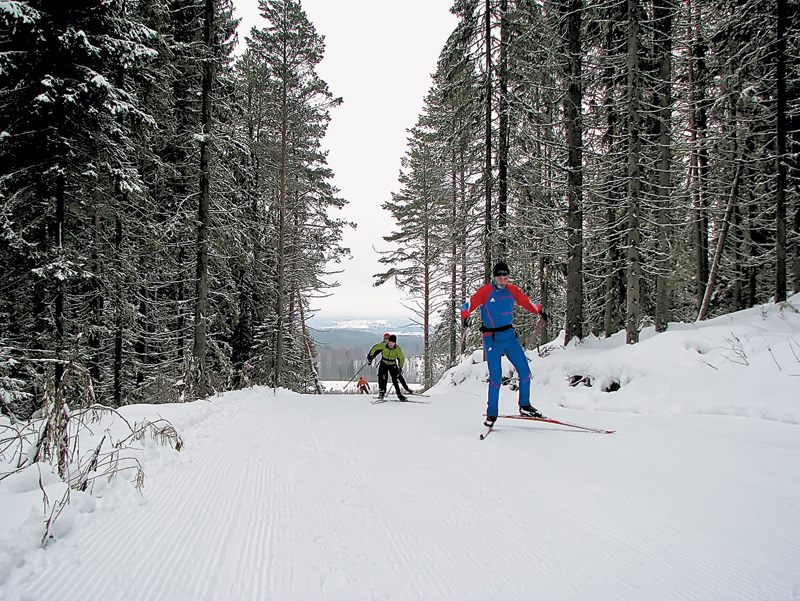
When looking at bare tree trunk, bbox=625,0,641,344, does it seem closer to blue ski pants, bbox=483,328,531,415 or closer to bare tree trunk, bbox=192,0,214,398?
blue ski pants, bbox=483,328,531,415

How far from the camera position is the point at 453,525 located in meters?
2.43

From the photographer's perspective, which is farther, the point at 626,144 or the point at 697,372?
the point at 626,144

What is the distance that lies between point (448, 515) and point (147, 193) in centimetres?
1554

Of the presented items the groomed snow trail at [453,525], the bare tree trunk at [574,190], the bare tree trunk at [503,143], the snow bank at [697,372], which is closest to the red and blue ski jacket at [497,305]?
the groomed snow trail at [453,525]

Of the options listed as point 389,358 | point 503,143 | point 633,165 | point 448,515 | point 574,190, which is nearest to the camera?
point 448,515

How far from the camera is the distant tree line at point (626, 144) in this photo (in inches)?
360

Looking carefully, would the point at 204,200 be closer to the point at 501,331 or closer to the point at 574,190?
the point at 501,331

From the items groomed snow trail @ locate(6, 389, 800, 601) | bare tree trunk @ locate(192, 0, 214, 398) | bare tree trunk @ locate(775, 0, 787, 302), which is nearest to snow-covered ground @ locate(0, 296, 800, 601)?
groomed snow trail @ locate(6, 389, 800, 601)

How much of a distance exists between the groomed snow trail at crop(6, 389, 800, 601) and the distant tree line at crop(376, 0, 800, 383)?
236 inches

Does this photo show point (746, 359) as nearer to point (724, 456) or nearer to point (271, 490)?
point (724, 456)

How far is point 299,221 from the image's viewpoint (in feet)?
72.2

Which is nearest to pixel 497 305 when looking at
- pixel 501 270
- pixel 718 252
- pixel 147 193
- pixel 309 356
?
pixel 501 270

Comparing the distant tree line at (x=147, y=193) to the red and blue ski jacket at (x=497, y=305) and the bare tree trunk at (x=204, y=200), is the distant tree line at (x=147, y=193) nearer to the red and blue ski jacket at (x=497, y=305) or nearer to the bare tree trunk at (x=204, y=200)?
the bare tree trunk at (x=204, y=200)

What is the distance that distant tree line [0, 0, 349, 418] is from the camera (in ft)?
27.5
